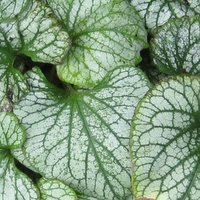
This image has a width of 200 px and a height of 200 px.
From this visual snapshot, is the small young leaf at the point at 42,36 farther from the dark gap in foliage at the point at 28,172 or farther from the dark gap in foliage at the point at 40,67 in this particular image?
the dark gap in foliage at the point at 28,172

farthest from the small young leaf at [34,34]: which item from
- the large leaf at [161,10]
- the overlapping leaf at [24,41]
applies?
the large leaf at [161,10]

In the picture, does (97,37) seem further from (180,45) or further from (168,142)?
(168,142)

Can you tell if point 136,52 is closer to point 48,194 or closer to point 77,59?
point 77,59

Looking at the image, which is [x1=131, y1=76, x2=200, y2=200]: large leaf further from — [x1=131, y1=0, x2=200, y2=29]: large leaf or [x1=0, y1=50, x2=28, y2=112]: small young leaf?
[x1=0, y1=50, x2=28, y2=112]: small young leaf

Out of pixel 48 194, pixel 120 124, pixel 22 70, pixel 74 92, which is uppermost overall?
pixel 22 70

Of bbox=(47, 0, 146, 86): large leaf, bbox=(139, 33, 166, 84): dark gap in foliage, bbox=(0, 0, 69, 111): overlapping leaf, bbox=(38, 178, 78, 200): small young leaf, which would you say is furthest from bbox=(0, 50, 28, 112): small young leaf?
bbox=(139, 33, 166, 84): dark gap in foliage

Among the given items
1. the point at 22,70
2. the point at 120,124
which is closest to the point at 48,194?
the point at 120,124
